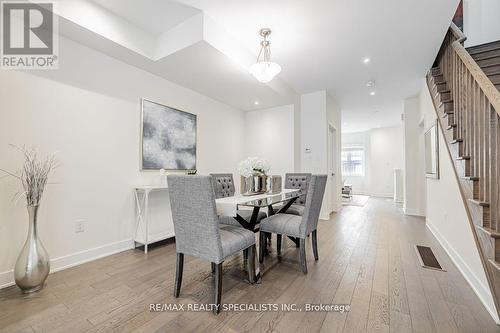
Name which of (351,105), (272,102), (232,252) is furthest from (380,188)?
(232,252)

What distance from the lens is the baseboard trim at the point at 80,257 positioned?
1909 millimetres

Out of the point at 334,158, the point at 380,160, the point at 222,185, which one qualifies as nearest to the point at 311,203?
the point at 222,185

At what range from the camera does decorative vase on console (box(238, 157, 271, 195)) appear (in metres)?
2.50

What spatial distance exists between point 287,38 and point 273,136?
236 centimetres

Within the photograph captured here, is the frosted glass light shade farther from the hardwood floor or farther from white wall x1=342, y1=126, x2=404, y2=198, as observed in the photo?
white wall x1=342, y1=126, x2=404, y2=198

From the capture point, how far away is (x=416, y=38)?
2.78m

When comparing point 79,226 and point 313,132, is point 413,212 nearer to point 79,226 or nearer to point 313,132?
point 313,132

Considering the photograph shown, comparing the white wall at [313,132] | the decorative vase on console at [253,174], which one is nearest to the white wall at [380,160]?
the white wall at [313,132]

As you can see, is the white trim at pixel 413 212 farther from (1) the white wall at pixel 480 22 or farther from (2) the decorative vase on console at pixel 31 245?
(2) the decorative vase on console at pixel 31 245

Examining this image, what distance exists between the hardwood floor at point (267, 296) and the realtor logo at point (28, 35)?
83.1 inches

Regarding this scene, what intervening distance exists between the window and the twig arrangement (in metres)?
9.56

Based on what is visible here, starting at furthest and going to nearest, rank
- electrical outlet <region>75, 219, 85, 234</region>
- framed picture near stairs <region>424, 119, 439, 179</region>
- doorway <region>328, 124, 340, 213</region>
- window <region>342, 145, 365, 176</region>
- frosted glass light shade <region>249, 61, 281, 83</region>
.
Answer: window <region>342, 145, 365, 176</region>, doorway <region>328, 124, 340, 213</region>, framed picture near stairs <region>424, 119, 439, 179</region>, frosted glass light shade <region>249, 61, 281, 83</region>, electrical outlet <region>75, 219, 85, 234</region>

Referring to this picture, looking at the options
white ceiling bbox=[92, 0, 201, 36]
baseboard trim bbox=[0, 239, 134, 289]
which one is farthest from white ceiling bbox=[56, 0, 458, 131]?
baseboard trim bbox=[0, 239, 134, 289]

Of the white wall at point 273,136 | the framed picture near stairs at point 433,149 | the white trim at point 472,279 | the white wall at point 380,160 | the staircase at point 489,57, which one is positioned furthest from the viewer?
the white wall at point 380,160
